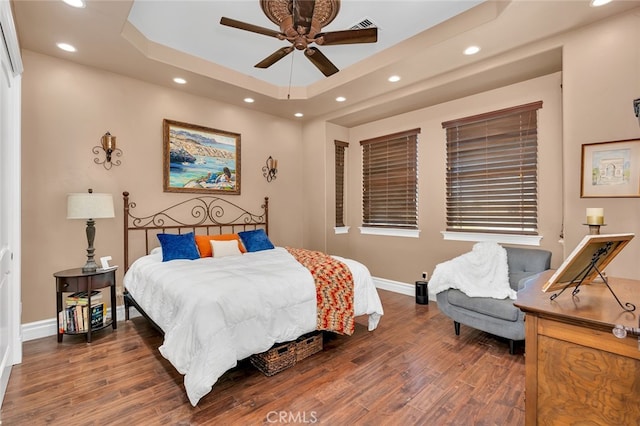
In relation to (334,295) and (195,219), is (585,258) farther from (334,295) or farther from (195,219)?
(195,219)

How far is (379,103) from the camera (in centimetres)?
437

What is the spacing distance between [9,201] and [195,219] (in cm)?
196

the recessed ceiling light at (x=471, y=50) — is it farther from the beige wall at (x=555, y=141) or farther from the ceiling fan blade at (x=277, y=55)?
the ceiling fan blade at (x=277, y=55)

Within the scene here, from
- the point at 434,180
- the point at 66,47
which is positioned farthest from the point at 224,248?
the point at 434,180

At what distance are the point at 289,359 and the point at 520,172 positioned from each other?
11.1 feet

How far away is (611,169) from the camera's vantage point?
2.56 m

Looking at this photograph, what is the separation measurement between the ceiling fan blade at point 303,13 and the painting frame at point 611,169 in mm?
2637

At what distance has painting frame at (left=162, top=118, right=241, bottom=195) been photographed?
405cm

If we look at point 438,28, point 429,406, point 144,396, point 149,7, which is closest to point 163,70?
point 149,7

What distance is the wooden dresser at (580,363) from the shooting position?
1.08 m

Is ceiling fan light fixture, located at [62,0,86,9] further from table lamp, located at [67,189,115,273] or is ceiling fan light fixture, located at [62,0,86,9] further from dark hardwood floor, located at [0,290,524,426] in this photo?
dark hardwood floor, located at [0,290,524,426]

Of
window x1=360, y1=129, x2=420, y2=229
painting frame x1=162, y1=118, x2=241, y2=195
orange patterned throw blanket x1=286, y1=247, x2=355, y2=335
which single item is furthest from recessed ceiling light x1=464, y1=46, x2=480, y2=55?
painting frame x1=162, y1=118, x2=241, y2=195

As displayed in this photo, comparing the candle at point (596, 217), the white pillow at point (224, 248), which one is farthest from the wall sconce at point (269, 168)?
the candle at point (596, 217)

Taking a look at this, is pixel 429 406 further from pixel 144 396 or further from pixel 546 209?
pixel 546 209
